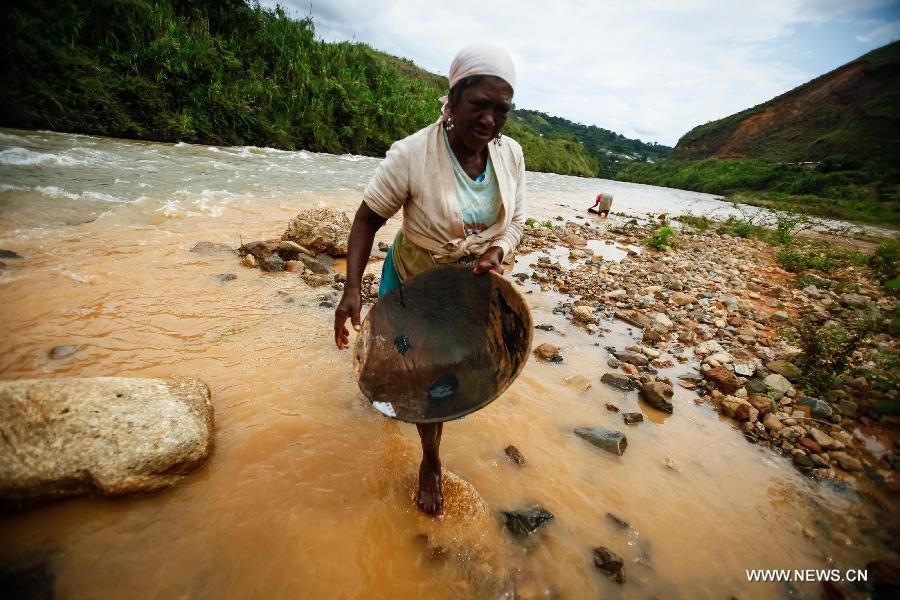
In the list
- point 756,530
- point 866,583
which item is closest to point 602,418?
point 756,530

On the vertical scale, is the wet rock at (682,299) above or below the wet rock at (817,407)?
above

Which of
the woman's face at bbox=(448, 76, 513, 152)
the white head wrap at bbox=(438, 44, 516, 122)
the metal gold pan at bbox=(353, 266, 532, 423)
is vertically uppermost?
the white head wrap at bbox=(438, 44, 516, 122)

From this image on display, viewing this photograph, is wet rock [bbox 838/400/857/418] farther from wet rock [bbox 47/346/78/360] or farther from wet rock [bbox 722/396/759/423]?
wet rock [bbox 47/346/78/360]

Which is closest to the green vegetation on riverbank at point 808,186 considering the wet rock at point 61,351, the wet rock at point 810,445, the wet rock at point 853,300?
the wet rock at point 853,300

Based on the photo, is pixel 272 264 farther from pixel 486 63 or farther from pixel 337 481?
pixel 486 63

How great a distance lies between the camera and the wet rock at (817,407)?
2623 mm

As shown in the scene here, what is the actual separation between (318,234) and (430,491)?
3.42 meters

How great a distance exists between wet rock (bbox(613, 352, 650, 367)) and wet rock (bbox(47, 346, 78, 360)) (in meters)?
3.75

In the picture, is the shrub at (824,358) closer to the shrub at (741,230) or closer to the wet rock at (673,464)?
the wet rock at (673,464)

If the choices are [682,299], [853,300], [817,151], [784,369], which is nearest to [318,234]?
[682,299]

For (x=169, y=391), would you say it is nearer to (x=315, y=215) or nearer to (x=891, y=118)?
(x=315, y=215)

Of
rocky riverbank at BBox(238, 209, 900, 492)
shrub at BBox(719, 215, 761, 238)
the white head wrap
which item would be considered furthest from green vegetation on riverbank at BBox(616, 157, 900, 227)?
the white head wrap

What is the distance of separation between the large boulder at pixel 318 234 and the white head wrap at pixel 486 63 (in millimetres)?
3205

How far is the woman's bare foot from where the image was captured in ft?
5.48
